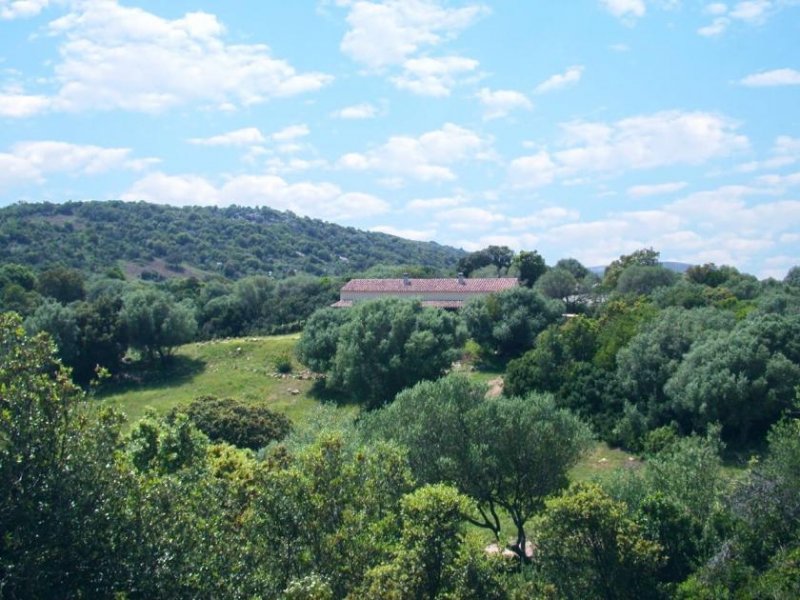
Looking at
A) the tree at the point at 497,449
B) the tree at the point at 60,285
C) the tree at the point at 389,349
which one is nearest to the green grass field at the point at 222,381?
the tree at the point at 389,349

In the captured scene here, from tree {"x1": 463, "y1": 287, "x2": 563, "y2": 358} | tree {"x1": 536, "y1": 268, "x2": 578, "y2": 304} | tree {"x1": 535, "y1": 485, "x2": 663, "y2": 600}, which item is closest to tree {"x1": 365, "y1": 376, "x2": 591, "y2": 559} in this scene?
tree {"x1": 535, "y1": 485, "x2": 663, "y2": 600}

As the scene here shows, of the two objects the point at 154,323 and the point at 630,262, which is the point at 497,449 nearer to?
the point at 154,323

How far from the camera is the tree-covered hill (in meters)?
119

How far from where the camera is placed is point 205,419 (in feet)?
127

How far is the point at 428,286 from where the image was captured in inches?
2805

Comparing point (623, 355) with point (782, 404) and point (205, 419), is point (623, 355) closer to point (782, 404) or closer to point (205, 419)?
point (782, 404)

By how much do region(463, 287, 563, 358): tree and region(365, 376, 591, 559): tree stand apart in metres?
26.2

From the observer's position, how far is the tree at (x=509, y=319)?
5278 centimetres

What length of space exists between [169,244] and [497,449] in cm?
12697

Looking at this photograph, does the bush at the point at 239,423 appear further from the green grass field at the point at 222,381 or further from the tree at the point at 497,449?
the tree at the point at 497,449

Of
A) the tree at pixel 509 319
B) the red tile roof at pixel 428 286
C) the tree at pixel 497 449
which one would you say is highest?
the red tile roof at pixel 428 286

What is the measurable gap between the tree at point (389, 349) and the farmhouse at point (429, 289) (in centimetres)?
1943

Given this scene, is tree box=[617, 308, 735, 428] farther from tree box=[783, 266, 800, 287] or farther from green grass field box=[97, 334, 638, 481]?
tree box=[783, 266, 800, 287]

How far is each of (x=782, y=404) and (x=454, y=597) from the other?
26.9 m
